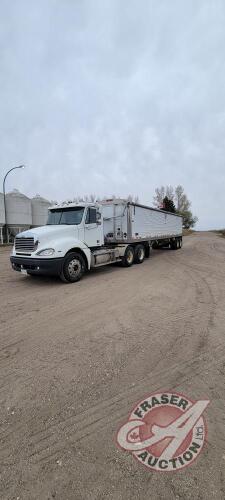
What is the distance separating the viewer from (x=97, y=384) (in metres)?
3.11

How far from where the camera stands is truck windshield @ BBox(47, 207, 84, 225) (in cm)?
952

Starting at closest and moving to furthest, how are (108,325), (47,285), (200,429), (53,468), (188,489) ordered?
(188,489) < (53,468) < (200,429) < (108,325) < (47,285)

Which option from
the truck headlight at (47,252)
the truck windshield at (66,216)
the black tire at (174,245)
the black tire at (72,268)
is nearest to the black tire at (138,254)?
the truck windshield at (66,216)

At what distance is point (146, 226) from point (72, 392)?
11754 mm

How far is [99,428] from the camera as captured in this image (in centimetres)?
246

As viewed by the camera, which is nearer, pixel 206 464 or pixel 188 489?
pixel 188 489

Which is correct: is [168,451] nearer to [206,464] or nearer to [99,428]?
[206,464]

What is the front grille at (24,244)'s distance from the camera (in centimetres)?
816

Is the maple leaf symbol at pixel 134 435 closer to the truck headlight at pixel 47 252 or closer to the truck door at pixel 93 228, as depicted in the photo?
the truck headlight at pixel 47 252

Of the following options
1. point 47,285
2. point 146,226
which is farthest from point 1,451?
point 146,226

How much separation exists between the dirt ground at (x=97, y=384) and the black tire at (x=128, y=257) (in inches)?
211
